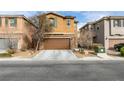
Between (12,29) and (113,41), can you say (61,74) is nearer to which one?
(12,29)

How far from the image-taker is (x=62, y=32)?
39.4 metres

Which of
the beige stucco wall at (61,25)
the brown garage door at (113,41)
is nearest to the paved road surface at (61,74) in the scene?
the brown garage door at (113,41)

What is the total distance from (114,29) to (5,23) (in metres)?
18.1

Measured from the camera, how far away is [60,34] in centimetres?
3925

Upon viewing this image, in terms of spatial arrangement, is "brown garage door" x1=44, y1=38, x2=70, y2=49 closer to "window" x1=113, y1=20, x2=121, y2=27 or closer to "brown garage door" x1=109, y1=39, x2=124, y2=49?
"brown garage door" x1=109, y1=39, x2=124, y2=49

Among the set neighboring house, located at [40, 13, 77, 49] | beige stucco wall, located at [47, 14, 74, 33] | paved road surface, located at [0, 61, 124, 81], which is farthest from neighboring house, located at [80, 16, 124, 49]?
paved road surface, located at [0, 61, 124, 81]

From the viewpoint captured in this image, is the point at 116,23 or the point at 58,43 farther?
Result: the point at 58,43

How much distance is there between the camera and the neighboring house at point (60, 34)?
3894 cm

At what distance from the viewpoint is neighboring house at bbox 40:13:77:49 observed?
38938 millimetres

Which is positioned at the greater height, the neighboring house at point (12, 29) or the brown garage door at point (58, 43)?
the neighboring house at point (12, 29)

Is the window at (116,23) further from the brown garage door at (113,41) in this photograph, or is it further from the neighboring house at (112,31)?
the brown garage door at (113,41)

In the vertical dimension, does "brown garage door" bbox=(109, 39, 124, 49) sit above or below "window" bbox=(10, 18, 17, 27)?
below

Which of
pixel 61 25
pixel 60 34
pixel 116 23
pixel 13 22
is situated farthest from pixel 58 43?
pixel 116 23
